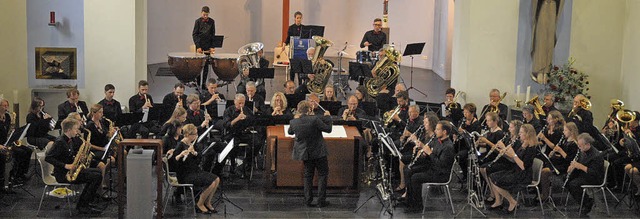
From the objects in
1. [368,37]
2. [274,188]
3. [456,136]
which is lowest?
[274,188]

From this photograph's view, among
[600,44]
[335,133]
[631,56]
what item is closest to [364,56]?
[600,44]

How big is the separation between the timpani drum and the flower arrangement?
628 centimetres

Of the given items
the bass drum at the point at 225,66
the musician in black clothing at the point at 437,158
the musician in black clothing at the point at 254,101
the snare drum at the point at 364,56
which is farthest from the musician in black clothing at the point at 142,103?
the snare drum at the point at 364,56

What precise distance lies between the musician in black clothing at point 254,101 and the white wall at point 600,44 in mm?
5510

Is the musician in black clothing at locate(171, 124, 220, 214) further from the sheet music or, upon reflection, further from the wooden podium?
the sheet music

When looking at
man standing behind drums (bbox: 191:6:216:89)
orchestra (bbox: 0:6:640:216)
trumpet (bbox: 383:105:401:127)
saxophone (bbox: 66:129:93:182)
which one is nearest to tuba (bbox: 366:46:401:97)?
orchestra (bbox: 0:6:640:216)

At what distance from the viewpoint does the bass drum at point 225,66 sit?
1806cm

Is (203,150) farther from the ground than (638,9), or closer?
closer

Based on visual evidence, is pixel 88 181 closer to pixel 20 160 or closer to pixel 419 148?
pixel 20 160

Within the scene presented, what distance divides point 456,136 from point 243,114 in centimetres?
303

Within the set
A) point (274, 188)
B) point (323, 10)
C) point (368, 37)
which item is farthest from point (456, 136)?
point (323, 10)

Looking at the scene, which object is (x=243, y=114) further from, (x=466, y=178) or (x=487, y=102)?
(x=487, y=102)

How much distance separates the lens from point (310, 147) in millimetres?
12078

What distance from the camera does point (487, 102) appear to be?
54.0 feet
